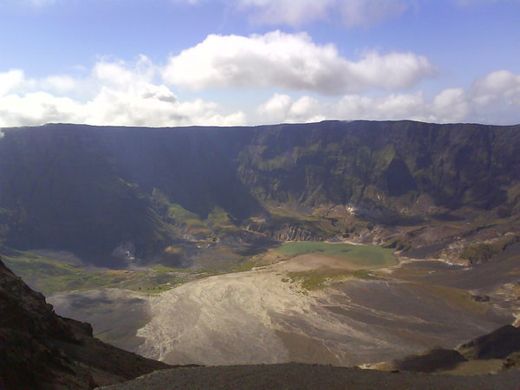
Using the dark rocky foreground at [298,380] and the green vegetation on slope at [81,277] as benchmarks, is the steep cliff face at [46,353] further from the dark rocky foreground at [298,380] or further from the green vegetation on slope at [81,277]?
the green vegetation on slope at [81,277]

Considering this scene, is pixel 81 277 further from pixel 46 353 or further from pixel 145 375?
pixel 145 375

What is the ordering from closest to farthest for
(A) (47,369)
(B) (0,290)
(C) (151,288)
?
(A) (47,369) → (B) (0,290) → (C) (151,288)

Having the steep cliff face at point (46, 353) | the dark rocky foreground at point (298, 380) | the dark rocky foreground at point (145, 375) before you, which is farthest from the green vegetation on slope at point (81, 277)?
the dark rocky foreground at point (298, 380)

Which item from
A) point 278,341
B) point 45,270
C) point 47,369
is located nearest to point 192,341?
point 278,341

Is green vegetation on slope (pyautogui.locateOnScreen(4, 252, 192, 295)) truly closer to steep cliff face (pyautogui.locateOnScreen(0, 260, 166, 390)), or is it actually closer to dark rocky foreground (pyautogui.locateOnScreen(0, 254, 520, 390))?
steep cliff face (pyautogui.locateOnScreen(0, 260, 166, 390))

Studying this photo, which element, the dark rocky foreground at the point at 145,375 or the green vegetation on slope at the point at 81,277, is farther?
Answer: the green vegetation on slope at the point at 81,277

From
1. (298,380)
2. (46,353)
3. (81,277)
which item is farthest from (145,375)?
(81,277)

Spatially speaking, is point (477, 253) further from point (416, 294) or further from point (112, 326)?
point (112, 326)
